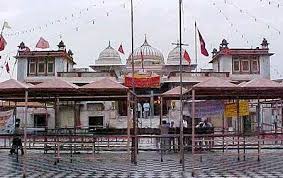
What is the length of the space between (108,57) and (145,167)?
40465mm

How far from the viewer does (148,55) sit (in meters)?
54.3

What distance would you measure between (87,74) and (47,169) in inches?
1193

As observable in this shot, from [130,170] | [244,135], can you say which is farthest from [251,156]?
[130,170]

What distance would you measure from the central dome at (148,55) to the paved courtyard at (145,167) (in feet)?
113

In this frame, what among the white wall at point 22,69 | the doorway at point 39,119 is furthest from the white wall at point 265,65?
the white wall at point 22,69

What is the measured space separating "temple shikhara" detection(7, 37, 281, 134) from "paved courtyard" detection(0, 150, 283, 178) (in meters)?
17.9

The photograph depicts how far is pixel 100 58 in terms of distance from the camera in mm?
55312

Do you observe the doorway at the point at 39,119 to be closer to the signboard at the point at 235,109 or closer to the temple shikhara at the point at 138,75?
the temple shikhara at the point at 138,75

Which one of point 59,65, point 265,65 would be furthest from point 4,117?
point 265,65

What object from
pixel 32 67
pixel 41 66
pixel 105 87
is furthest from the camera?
pixel 41 66

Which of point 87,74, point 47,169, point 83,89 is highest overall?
point 87,74

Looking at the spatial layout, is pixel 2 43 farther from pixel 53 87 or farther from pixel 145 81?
pixel 145 81

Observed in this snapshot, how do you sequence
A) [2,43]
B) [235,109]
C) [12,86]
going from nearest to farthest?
[12,86]
[235,109]
[2,43]

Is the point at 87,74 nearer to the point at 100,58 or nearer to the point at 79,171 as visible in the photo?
the point at 100,58
